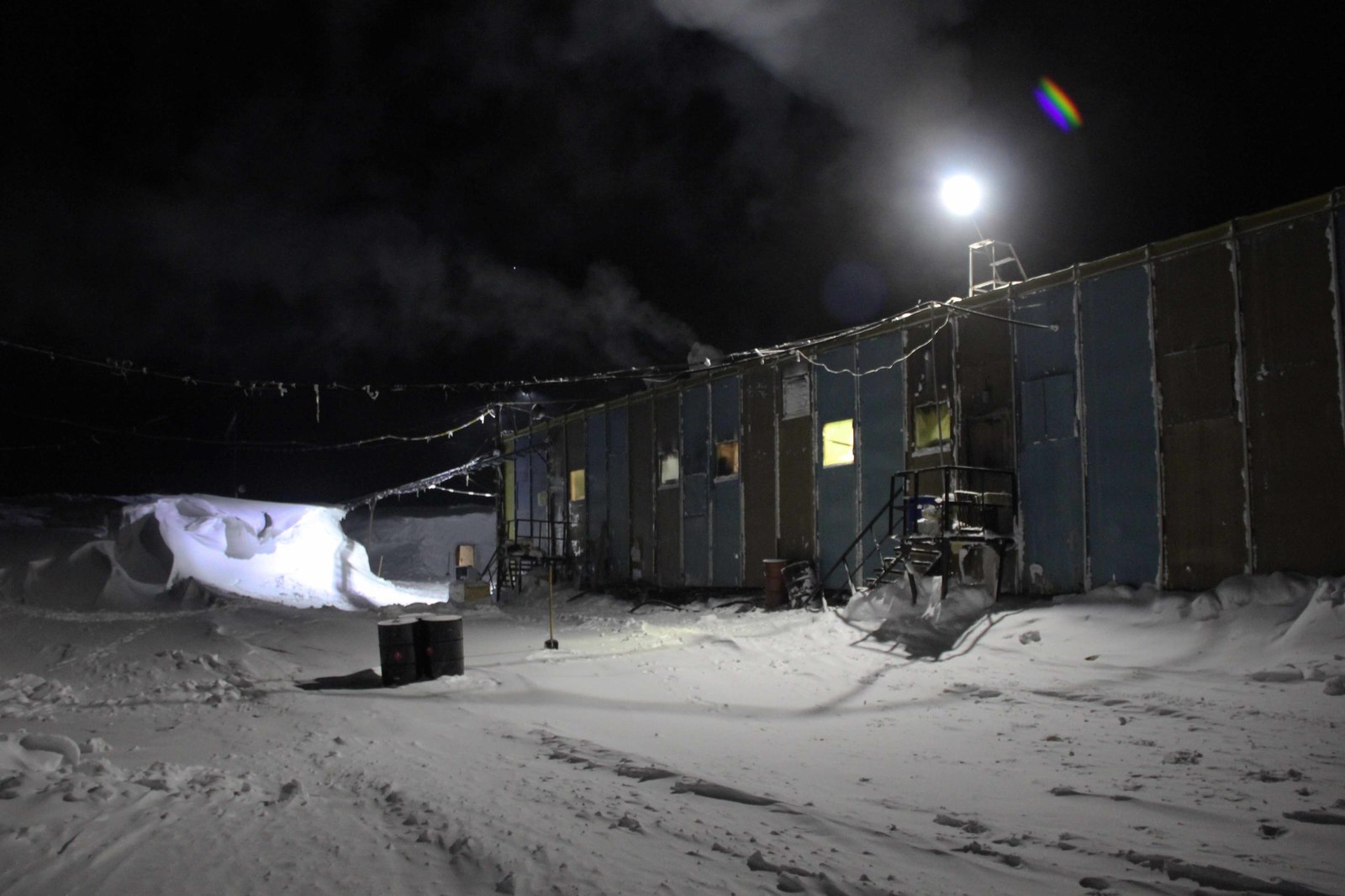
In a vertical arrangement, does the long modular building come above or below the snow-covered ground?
above

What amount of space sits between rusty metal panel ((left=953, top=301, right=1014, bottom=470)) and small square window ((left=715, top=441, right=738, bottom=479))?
646 centimetres

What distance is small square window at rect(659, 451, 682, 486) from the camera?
73.7 feet

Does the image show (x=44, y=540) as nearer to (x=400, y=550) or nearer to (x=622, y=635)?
(x=622, y=635)

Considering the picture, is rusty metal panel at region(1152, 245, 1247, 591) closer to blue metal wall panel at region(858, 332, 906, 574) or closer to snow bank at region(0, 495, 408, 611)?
blue metal wall panel at region(858, 332, 906, 574)

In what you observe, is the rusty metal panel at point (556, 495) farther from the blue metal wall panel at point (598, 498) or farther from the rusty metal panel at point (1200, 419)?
the rusty metal panel at point (1200, 419)

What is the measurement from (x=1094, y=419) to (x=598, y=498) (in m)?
15.7

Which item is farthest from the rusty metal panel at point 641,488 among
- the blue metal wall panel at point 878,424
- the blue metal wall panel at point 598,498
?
the blue metal wall panel at point 878,424

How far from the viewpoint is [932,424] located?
15766 mm

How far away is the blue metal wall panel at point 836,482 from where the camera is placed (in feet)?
56.7

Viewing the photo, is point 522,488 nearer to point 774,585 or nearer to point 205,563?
point 205,563

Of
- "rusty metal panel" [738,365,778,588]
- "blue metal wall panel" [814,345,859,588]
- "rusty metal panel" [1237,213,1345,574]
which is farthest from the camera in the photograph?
"rusty metal panel" [738,365,778,588]

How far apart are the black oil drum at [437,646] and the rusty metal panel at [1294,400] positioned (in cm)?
1062

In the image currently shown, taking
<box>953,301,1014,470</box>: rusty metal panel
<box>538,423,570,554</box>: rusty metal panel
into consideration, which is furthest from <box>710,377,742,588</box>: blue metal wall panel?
<box>538,423,570,554</box>: rusty metal panel

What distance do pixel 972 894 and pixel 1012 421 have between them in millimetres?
11893
